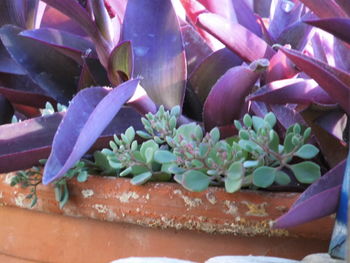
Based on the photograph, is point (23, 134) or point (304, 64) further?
point (23, 134)

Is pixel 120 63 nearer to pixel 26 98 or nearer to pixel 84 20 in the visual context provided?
pixel 84 20

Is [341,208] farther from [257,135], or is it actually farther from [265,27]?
[265,27]

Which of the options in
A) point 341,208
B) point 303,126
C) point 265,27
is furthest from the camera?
point 265,27

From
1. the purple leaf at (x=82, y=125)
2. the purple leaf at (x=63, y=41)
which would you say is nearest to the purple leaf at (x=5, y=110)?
the purple leaf at (x=63, y=41)

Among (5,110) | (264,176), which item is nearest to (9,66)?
(5,110)

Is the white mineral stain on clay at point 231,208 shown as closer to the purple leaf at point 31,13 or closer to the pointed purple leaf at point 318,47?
the pointed purple leaf at point 318,47

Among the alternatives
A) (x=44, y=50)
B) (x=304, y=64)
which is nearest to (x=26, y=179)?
(x=44, y=50)

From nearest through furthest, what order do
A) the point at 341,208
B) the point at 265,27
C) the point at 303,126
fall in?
1. the point at 341,208
2. the point at 303,126
3. the point at 265,27
